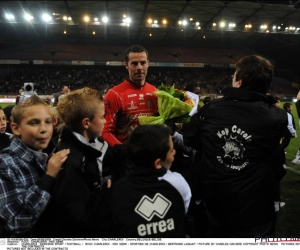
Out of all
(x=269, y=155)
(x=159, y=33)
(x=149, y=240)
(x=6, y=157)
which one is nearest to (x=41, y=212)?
(x=6, y=157)

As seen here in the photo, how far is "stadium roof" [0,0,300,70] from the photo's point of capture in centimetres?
2184

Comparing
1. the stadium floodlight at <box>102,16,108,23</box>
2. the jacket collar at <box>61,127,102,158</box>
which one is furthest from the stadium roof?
the jacket collar at <box>61,127,102,158</box>

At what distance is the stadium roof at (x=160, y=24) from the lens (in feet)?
71.7

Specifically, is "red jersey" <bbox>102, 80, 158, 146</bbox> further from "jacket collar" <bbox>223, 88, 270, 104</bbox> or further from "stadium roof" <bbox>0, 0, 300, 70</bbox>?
"stadium roof" <bbox>0, 0, 300, 70</bbox>

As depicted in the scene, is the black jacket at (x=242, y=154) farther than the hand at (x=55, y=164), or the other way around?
the black jacket at (x=242, y=154)

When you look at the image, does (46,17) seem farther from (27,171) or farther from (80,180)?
(80,180)

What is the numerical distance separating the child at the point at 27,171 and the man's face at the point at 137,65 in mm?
1143

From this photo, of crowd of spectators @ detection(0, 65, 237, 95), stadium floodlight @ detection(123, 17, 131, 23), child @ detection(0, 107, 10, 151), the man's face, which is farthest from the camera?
crowd of spectators @ detection(0, 65, 237, 95)

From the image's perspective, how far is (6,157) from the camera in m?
1.53

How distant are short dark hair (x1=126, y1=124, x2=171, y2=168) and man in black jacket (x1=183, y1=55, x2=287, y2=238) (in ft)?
1.41

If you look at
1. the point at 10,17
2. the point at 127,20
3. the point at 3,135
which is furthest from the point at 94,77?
the point at 3,135

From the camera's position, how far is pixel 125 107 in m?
2.65

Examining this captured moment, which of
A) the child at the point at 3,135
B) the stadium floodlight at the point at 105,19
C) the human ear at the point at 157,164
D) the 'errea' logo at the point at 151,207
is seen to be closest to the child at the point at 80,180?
the 'errea' logo at the point at 151,207

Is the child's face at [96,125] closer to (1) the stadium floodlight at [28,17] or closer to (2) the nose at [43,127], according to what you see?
(2) the nose at [43,127]
